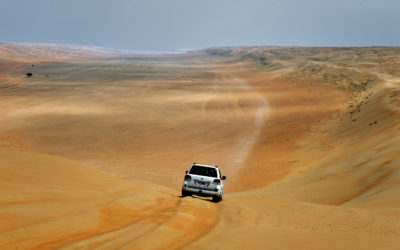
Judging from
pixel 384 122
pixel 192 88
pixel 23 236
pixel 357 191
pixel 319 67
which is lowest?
pixel 23 236

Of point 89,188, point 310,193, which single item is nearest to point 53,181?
point 89,188

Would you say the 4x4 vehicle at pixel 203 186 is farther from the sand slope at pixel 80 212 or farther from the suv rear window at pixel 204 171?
the sand slope at pixel 80 212

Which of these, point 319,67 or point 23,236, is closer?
point 23,236

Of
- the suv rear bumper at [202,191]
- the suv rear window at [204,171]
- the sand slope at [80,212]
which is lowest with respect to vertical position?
the sand slope at [80,212]

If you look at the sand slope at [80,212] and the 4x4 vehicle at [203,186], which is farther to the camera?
the 4x4 vehicle at [203,186]

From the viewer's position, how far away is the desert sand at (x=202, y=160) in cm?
715

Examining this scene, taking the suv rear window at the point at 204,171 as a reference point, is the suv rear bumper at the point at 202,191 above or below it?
below

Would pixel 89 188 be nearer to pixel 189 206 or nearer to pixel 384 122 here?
pixel 189 206

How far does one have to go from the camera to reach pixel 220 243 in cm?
659

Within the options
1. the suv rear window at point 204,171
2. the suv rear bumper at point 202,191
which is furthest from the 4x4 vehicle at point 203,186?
the suv rear window at point 204,171

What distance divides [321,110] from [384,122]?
1242 centimetres

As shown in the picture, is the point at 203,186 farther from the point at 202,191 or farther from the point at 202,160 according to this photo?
the point at 202,160

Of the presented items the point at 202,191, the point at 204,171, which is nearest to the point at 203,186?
the point at 202,191

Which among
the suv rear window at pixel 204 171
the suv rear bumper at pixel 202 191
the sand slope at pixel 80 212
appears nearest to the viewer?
the sand slope at pixel 80 212
